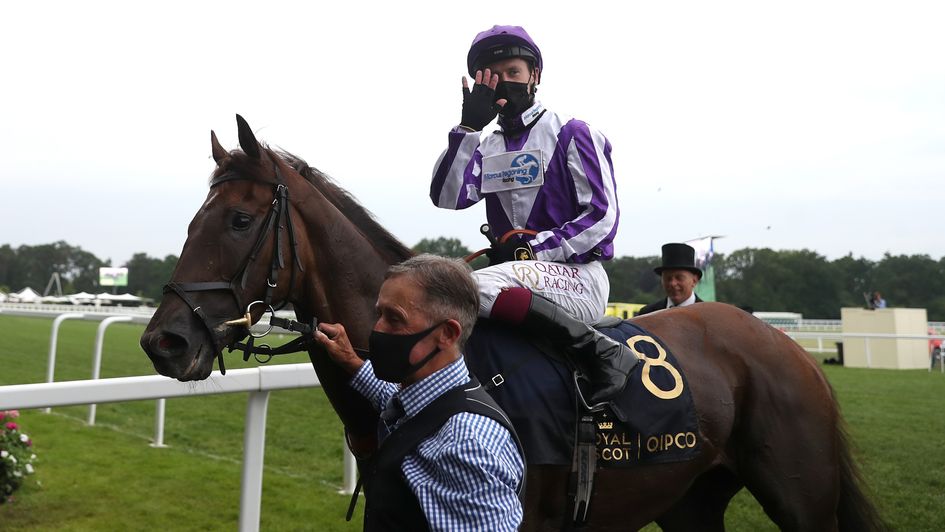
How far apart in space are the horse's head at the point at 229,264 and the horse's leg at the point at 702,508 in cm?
221

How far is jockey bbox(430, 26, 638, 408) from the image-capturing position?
104 inches

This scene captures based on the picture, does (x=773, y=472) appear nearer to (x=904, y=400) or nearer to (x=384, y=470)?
(x=384, y=470)

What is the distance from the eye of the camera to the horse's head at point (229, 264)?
2203 millimetres

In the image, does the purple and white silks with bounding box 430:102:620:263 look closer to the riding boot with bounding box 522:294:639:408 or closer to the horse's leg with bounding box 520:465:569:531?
the riding boot with bounding box 522:294:639:408

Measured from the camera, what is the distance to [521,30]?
289 cm

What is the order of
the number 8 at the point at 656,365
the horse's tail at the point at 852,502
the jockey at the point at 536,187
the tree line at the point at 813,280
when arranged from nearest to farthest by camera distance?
the jockey at the point at 536,187 < the number 8 at the point at 656,365 < the horse's tail at the point at 852,502 < the tree line at the point at 813,280

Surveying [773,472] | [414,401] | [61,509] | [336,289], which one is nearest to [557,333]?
[336,289]

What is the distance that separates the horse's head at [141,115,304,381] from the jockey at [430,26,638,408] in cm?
70

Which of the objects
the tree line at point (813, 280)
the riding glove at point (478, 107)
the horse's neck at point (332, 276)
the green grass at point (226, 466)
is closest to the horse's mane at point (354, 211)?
the horse's neck at point (332, 276)

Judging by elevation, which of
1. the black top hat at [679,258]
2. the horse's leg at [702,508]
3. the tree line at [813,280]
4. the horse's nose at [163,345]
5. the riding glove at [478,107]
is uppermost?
the tree line at [813,280]

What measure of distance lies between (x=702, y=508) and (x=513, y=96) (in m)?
2.17

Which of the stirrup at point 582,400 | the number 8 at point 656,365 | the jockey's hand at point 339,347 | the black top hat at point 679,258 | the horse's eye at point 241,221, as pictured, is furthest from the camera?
the black top hat at point 679,258

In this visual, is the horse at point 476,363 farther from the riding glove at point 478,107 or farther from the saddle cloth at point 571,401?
the riding glove at point 478,107

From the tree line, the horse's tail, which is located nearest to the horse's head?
the horse's tail
